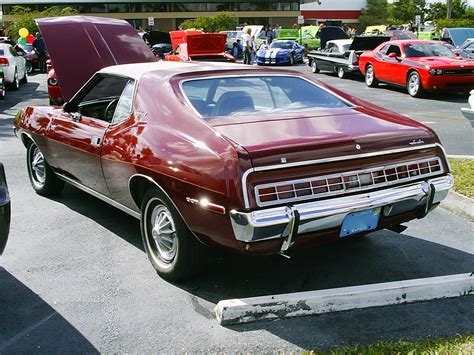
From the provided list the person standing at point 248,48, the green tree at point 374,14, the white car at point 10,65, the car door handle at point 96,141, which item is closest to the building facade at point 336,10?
the green tree at point 374,14

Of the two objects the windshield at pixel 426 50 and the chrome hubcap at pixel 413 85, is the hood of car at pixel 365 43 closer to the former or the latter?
the windshield at pixel 426 50

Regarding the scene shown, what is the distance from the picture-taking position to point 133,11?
240 feet

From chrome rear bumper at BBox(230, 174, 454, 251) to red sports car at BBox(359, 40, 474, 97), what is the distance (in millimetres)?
11314

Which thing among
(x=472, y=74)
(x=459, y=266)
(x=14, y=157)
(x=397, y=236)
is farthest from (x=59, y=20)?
(x=472, y=74)

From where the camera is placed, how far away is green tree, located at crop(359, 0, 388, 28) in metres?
81.0

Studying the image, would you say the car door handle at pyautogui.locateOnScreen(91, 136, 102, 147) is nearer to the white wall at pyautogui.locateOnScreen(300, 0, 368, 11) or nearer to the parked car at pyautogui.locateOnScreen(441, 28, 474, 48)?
the parked car at pyautogui.locateOnScreen(441, 28, 474, 48)

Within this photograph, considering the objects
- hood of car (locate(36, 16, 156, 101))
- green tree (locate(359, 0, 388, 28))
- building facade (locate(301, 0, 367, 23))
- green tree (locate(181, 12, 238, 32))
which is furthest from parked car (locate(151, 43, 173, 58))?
green tree (locate(359, 0, 388, 28))

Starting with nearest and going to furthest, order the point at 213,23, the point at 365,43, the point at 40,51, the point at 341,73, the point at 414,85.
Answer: the point at 414,85, the point at 365,43, the point at 341,73, the point at 40,51, the point at 213,23

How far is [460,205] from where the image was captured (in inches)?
225

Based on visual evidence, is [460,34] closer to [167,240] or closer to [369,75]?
[369,75]

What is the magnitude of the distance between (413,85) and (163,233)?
41.8 feet

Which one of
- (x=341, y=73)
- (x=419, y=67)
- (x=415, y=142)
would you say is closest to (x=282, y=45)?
(x=341, y=73)

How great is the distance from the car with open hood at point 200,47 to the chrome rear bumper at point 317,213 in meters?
16.9

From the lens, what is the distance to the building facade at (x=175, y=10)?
2822 inches
